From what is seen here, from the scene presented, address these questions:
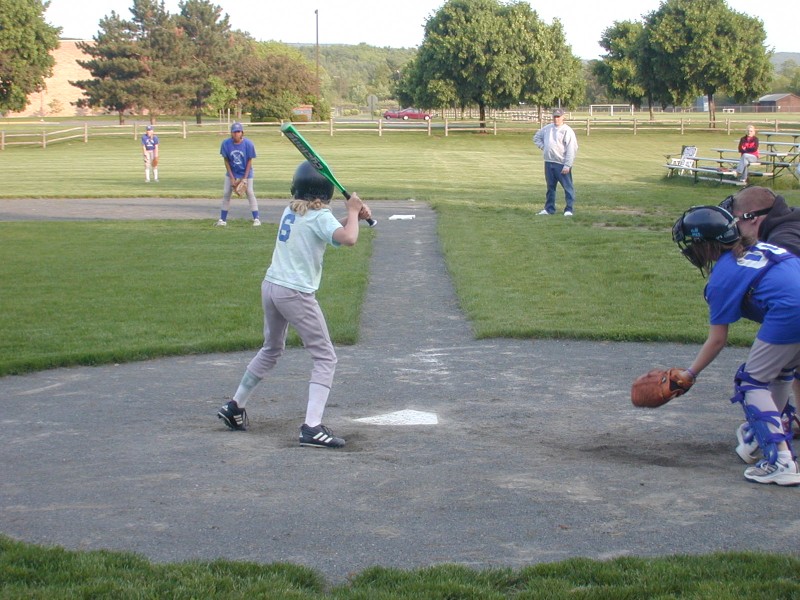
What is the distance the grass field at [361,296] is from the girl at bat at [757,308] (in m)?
1.37

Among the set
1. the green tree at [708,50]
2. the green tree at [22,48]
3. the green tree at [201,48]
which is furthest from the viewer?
the green tree at [201,48]

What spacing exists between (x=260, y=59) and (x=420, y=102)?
29989 millimetres

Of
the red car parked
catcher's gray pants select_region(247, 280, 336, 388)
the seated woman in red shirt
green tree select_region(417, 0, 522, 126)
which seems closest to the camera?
catcher's gray pants select_region(247, 280, 336, 388)

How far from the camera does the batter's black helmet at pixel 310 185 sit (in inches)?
249

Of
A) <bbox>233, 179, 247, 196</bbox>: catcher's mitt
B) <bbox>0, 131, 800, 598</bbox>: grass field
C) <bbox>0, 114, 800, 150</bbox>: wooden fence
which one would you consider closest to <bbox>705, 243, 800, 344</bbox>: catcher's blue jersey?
<bbox>0, 131, 800, 598</bbox>: grass field

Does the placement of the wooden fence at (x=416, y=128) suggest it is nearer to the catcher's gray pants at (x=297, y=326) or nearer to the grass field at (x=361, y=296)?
the grass field at (x=361, y=296)

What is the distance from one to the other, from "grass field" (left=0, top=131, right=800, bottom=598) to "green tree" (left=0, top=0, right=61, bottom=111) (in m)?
39.6

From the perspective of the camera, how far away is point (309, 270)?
6.45 m

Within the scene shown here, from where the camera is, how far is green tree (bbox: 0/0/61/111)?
6350cm

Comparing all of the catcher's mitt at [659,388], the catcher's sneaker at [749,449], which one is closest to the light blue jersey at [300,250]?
the catcher's mitt at [659,388]

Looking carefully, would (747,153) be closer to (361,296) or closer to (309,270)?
(361,296)

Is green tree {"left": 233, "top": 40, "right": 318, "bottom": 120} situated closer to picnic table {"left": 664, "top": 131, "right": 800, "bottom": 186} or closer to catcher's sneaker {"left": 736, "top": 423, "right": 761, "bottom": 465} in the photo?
picnic table {"left": 664, "top": 131, "right": 800, "bottom": 186}

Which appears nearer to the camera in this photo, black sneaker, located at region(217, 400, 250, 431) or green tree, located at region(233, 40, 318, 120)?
black sneaker, located at region(217, 400, 250, 431)

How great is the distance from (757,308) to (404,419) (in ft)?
8.79
